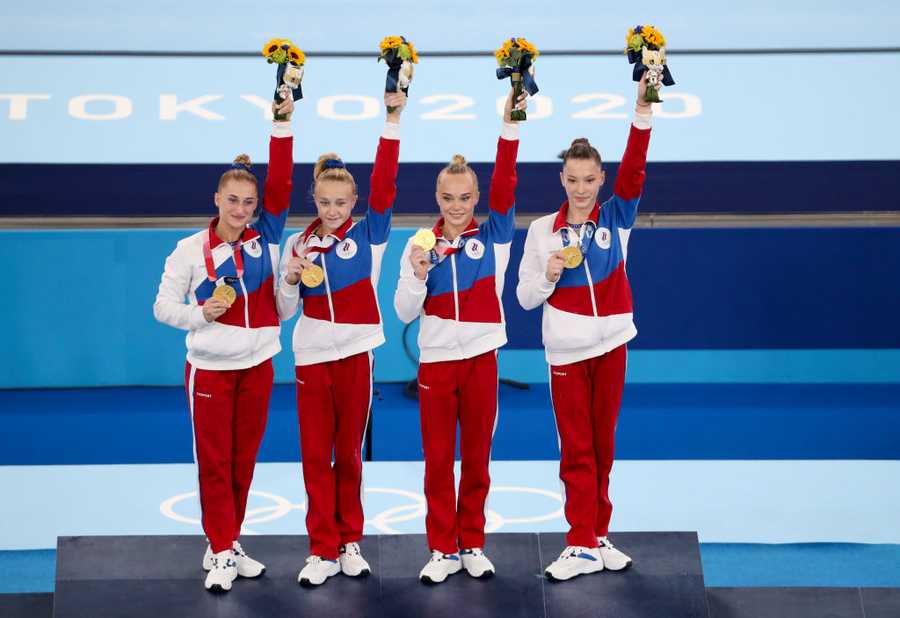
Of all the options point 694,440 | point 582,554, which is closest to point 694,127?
point 694,440

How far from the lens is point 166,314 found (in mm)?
Result: 4746

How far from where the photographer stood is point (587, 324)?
4.80 metres

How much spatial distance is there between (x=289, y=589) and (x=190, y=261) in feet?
4.53

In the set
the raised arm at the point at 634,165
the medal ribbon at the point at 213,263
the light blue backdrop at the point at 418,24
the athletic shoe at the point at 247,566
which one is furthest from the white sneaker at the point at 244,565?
the light blue backdrop at the point at 418,24

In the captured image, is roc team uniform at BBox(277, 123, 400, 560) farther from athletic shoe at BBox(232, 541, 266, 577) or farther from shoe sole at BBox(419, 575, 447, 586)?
shoe sole at BBox(419, 575, 447, 586)

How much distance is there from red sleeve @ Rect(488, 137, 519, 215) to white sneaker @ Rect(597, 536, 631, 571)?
145 centimetres

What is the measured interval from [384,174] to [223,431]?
1226 mm

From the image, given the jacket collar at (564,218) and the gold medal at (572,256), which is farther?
the jacket collar at (564,218)

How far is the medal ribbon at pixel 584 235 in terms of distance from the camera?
4.81 m

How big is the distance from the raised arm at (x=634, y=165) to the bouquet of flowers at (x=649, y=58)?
4 cm

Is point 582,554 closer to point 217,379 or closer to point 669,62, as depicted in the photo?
point 217,379

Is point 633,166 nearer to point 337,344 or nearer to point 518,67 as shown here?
point 518,67

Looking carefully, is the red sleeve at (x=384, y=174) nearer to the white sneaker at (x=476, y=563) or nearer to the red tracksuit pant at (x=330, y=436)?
the red tracksuit pant at (x=330, y=436)

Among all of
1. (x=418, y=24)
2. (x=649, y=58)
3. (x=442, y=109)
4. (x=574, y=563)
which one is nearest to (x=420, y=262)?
(x=649, y=58)
